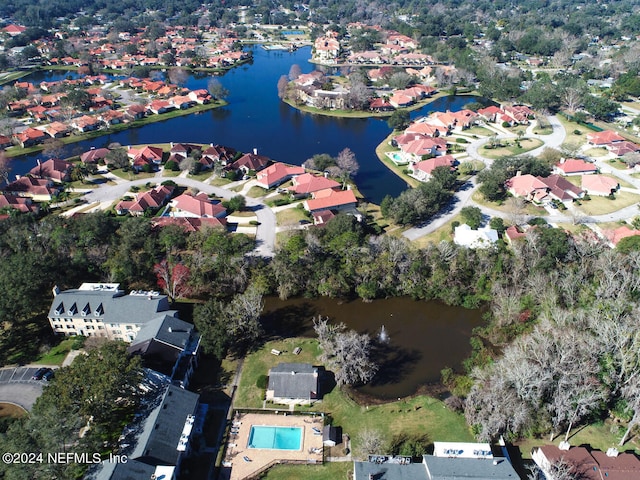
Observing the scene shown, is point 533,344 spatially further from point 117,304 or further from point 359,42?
point 359,42

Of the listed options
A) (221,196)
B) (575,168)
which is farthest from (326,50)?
(221,196)

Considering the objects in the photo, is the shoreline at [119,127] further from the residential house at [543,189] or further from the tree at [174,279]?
the residential house at [543,189]

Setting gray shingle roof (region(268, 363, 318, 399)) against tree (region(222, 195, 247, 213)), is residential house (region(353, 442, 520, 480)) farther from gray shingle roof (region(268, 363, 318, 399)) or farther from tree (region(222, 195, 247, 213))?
tree (region(222, 195, 247, 213))

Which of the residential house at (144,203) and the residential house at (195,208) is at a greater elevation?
the residential house at (195,208)

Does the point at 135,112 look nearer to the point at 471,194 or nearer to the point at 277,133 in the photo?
the point at 277,133

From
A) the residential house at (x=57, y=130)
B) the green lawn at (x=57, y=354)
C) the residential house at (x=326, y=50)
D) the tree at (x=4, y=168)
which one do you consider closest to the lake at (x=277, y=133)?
the tree at (x=4, y=168)

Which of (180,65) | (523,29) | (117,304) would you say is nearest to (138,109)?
(180,65)
